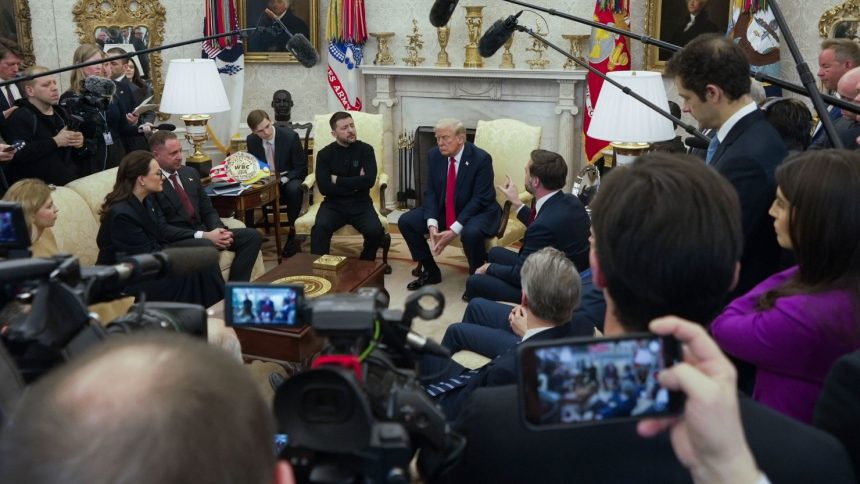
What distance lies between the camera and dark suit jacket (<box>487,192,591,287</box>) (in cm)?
421

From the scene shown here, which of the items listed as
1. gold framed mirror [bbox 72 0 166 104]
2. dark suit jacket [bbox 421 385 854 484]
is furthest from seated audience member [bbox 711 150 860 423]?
gold framed mirror [bbox 72 0 166 104]

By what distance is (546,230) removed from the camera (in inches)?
165

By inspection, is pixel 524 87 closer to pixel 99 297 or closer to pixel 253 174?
pixel 253 174

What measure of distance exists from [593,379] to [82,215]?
4.35 meters

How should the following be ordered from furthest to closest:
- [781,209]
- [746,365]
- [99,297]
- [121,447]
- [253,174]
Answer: [253,174] < [746,365] < [781,209] < [99,297] < [121,447]

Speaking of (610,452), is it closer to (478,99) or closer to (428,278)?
(428,278)

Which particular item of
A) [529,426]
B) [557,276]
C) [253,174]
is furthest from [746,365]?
[253,174]

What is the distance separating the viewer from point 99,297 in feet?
4.15

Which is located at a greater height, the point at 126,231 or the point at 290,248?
the point at 126,231

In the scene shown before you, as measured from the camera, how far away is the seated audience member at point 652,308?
3.30ft

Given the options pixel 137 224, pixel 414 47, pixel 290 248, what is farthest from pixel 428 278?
pixel 414 47

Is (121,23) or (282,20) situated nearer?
(121,23)

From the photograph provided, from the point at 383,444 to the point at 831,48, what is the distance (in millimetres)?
3930

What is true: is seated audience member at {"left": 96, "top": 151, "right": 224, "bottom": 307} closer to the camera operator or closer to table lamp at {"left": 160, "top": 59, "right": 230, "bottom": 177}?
the camera operator
